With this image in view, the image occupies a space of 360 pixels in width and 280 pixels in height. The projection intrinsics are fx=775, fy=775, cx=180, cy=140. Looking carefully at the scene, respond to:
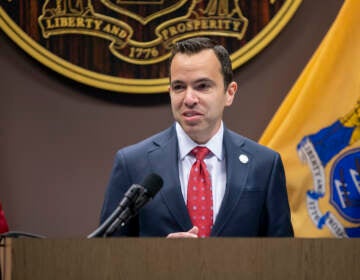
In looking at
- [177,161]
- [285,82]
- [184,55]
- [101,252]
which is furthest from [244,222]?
[285,82]

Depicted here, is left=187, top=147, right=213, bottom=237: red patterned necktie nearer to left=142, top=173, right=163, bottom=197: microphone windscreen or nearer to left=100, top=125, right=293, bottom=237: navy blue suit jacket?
left=100, top=125, right=293, bottom=237: navy blue suit jacket

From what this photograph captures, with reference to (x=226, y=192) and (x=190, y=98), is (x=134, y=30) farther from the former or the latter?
(x=226, y=192)

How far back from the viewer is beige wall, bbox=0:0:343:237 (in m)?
3.32

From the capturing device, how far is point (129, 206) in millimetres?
1804

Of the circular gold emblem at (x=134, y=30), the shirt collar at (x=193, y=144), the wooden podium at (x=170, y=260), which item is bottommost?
the wooden podium at (x=170, y=260)

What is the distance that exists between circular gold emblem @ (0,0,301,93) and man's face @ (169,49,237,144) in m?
0.79

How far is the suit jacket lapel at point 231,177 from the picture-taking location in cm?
234

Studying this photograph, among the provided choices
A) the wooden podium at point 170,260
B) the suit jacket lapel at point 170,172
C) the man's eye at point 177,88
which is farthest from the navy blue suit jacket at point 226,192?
the wooden podium at point 170,260

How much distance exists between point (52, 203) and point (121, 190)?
100 centimetres

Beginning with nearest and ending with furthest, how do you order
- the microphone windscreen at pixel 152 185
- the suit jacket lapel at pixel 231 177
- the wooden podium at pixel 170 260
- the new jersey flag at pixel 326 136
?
1. the wooden podium at pixel 170 260
2. the microphone windscreen at pixel 152 185
3. the suit jacket lapel at pixel 231 177
4. the new jersey flag at pixel 326 136

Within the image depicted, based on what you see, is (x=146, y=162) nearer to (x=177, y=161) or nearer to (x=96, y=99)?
(x=177, y=161)

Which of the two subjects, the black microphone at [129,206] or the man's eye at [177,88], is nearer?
the black microphone at [129,206]

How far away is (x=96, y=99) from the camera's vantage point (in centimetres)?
333

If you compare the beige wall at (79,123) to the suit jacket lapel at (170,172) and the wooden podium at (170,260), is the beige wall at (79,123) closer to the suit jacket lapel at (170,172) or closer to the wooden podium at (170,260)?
the suit jacket lapel at (170,172)
